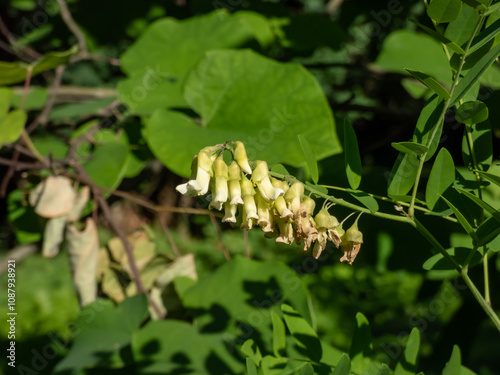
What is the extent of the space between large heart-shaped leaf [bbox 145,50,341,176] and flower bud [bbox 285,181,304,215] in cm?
37

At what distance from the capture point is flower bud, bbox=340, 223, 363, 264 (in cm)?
45

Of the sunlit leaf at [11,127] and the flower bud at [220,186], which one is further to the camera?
the sunlit leaf at [11,127]

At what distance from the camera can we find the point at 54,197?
0.98 meters

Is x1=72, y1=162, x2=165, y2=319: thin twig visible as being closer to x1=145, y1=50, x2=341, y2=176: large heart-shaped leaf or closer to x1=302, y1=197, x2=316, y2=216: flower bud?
x1=145, y1=50, x2=341, y2=176: large heart-shaped leaf

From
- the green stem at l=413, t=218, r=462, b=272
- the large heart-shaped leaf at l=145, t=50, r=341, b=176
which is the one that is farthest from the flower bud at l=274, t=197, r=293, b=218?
the large heart-shaped leaf at l=145, t=50, r=341, b=176

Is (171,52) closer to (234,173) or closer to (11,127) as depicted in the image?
(11,127)

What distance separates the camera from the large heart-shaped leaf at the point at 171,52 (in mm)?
1050

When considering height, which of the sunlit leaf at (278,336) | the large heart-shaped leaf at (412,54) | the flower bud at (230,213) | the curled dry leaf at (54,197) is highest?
the flower bud at (230,213)

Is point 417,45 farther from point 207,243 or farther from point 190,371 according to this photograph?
point 207,243

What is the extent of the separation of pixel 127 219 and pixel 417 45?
1.74 meters

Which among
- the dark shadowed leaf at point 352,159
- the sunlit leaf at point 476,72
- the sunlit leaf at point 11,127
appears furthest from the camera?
the sunlit leaf at point 11,127

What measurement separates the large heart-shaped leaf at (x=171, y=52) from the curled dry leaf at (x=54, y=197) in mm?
196

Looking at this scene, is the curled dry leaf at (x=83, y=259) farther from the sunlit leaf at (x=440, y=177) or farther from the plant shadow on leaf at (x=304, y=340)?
the sunlit leaf at (x=440, y=177)

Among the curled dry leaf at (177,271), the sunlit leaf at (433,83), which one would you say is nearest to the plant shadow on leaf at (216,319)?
the curled dry leaf at (177,271)
